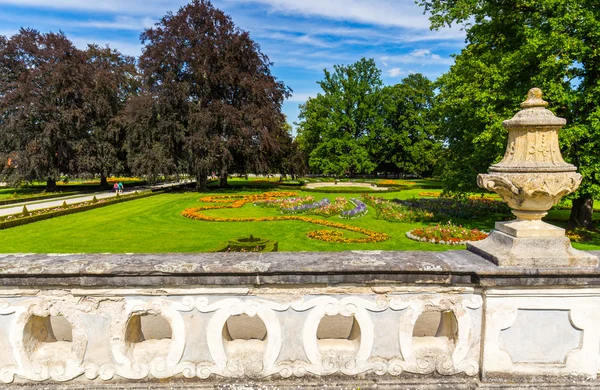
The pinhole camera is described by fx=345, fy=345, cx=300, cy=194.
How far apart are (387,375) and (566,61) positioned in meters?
12.8

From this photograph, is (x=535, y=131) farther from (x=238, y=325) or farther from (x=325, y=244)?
(x=325, y=244)

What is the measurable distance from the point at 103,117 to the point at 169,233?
2641 centimetres

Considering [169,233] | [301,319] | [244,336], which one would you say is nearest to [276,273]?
[301,319]

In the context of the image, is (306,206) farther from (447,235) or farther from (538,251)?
(538,251)

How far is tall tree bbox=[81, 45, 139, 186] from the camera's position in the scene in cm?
3222

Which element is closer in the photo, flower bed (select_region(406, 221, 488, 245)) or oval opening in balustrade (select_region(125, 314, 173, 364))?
oval opening in balustrade (select_region(125, 314, 173, 364))

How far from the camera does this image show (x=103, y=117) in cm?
3428

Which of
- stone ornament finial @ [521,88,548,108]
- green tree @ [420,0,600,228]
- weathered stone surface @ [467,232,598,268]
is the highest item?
green tree @ [420,0,600,228]

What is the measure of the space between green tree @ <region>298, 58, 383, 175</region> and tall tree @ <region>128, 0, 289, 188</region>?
14465 millimetres

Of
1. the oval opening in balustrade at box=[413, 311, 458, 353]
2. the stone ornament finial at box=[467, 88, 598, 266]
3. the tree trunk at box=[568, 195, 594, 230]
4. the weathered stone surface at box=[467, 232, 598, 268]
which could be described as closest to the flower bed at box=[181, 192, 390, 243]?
the tree trunk at box=[568, 195, 594, 230]

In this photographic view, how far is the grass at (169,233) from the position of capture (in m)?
11.5

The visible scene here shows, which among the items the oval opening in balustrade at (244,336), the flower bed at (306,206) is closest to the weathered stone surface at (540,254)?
the oval opening in balustrade at (244,336)

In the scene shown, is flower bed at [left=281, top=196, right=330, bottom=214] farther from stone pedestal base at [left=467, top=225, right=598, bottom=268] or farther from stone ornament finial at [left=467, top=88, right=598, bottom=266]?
stone pedestal base at [left=467, top=225, right=598, bottom=268]

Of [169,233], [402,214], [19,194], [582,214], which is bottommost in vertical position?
[169,233]
